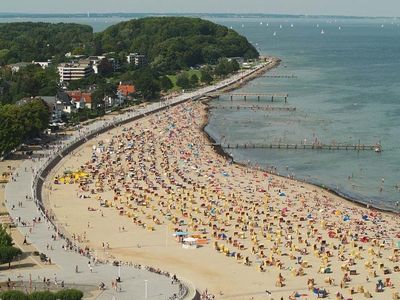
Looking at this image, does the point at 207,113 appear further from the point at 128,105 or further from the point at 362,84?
the point at 362,84

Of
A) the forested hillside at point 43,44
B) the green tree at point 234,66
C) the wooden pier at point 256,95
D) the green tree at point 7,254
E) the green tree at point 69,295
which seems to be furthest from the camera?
the green tree at point 234,66

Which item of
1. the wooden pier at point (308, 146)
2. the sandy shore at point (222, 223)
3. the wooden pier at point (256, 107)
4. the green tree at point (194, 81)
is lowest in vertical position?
the wooden pier at point (256, 107)

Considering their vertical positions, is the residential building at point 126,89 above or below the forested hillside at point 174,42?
below

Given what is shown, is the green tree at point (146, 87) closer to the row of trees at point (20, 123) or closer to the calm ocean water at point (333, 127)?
the calm ocean water at point (333, 127)

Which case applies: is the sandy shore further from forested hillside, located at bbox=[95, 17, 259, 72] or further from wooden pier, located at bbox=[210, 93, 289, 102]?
forested hillside, located at bbox=[95, 17, 259, 72]

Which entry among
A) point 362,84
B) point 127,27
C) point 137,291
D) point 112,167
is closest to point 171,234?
point 137,291

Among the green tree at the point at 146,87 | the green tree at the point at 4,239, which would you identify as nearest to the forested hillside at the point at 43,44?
the green tree at the point at 146,87
